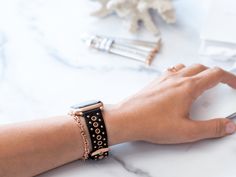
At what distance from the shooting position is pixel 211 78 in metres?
0.66

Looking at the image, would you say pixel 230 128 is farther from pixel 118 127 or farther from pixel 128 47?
pixel 128 47

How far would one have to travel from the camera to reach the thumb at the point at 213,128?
23.9 inches

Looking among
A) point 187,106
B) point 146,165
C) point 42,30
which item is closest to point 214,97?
point 187,106

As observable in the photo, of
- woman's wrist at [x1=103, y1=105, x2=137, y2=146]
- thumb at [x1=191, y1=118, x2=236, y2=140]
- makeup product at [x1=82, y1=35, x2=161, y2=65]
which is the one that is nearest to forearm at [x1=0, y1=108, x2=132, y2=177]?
woman's wrist at [x1=103, y1=105, x2=137, y2=146]

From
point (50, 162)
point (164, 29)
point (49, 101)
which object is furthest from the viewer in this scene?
point (164, 29)

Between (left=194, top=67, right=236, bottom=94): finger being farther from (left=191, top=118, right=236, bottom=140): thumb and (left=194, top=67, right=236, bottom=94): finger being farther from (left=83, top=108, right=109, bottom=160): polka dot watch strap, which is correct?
(left=83, top=108, right=109, bottom=160): polka dot watch strap

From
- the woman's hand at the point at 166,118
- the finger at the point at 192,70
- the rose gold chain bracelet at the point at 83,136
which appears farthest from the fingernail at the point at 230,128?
the rose gold chain bracelet at the point at 83,136

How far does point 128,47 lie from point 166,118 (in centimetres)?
24

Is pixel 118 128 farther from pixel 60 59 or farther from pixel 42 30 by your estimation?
pixel 42 30

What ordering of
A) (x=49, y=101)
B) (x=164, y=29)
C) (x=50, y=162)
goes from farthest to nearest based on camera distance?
(x=164, y=29)
(x=49, y=101)
(x=50, y=162)

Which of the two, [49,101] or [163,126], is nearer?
[163,126]

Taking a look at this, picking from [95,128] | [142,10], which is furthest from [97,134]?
[142,10]

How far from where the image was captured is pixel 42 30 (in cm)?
86

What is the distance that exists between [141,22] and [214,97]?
0.27 meters
